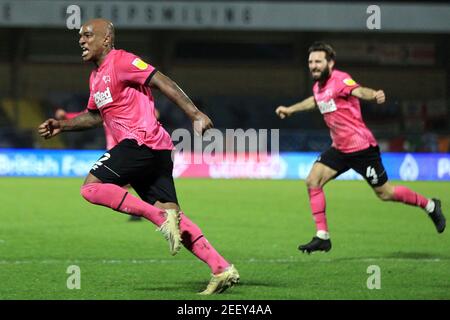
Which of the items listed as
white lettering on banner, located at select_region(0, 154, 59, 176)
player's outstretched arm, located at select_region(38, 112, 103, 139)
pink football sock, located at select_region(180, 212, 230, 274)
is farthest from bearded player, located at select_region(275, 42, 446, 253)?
white lettering on banner, located at select_region(0, 154, 59, 176)

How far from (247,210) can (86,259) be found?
683 centimetres

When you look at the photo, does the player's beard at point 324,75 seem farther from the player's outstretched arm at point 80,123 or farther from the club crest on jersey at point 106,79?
the club crest on jersey at point 106,79

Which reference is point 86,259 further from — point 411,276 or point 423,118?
point 423,118

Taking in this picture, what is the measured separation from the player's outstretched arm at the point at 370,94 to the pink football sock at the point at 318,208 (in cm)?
115

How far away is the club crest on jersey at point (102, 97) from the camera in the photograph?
756 cm

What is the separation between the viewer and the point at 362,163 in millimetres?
10648

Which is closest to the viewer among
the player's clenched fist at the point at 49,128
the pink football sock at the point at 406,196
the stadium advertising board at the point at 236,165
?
the player's clenched fist at the point at 49,128

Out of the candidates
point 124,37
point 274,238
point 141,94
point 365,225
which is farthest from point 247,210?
point 124,37

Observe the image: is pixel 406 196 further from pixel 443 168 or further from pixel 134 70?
pixel 443 168

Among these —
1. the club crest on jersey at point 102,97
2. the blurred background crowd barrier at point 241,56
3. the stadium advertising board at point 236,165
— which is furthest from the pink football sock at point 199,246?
the blurred background crowd barrier at point 241,56

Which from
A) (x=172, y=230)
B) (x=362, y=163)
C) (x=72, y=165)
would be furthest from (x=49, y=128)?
(x=72, y=165)

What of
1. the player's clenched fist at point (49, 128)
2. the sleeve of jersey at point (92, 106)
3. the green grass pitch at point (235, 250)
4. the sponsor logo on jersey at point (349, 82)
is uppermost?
the sponsor logo on jersey at point (349, 82)

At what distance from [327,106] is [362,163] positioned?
71cm

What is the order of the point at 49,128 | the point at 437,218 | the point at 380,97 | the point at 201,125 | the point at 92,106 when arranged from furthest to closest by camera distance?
the point at 437,218 < the point at 380,97 < the point at 92,106 < the point at 49,128 < the point at 201,125
